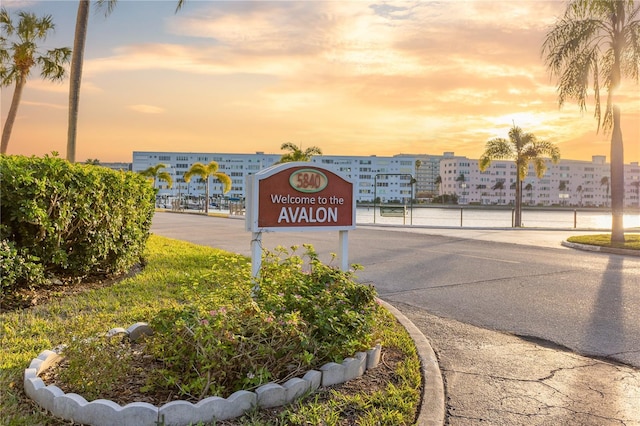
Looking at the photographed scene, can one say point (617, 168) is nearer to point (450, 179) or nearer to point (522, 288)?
point (522, 288)

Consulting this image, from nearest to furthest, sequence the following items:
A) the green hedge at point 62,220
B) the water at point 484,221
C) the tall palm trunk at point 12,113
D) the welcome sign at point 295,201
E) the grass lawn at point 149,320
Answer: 1. the grass lawn at point 149,320
2. the welcome sign at point 295,201
3. the green hedge at point 62,220
4. the tall palm trunk at point 12,113
5. the water at point 484,221

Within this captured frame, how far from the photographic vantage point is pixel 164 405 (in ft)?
10.0

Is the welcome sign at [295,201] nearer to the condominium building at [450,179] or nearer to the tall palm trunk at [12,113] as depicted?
the tall palm trunk at [12,113]

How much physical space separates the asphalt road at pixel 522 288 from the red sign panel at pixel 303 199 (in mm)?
2364

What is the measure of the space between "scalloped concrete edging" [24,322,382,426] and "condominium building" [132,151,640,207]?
444 feet

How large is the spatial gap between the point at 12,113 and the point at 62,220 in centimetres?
2510

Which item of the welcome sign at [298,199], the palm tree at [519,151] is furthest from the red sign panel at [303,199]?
the palm tree at [519,151]

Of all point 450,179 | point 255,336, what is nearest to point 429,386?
point 255,336

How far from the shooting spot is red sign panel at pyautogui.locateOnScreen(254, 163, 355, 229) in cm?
491

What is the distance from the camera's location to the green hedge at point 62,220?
5703mm

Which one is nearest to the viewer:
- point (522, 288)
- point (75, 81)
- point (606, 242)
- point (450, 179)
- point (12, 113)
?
point (522, 288)

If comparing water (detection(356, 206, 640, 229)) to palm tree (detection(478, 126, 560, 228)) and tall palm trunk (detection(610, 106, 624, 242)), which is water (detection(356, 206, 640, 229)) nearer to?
palm tree (detection(478, 126, 560, 228))

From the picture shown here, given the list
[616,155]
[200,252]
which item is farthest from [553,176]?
[200,252]

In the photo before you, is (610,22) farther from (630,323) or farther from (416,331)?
(416,331)
